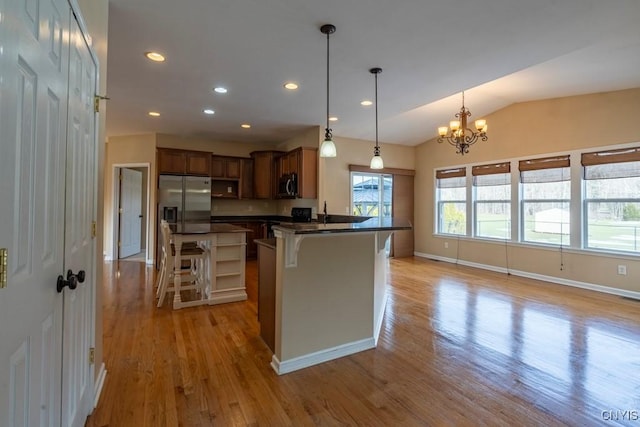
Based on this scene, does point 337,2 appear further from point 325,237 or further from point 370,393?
point 370,393

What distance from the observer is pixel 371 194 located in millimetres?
6848

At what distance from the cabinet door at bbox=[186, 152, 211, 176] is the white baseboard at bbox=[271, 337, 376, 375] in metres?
4.74

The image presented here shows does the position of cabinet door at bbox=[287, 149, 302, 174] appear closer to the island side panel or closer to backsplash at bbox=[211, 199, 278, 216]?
backsplash at bbox=[211, 199, 278, 216]

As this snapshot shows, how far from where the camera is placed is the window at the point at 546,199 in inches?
197

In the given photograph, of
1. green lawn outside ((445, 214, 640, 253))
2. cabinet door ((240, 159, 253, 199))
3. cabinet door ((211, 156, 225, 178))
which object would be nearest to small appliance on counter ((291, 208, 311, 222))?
cabinet door ((240, 159, 253, 199))

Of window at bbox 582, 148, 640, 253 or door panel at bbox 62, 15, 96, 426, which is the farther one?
window at bbox 582, 148, 640, 253

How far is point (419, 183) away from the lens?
293 inches

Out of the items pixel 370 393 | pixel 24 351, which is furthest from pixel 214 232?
pixel 24 351

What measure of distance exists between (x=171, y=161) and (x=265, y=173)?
1.84m

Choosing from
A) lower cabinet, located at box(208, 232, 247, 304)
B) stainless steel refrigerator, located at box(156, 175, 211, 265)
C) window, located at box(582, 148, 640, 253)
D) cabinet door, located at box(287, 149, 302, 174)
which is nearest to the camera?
lower cabinet, located at box(208, 232, 247, 304)

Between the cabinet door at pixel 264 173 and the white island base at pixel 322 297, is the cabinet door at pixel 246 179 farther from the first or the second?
the white island base at pixel 322 297

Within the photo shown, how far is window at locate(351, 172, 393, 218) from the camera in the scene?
661 centimetres

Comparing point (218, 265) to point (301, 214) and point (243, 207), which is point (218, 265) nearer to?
point (301, 214)

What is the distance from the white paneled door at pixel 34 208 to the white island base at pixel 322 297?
1.23 metres
